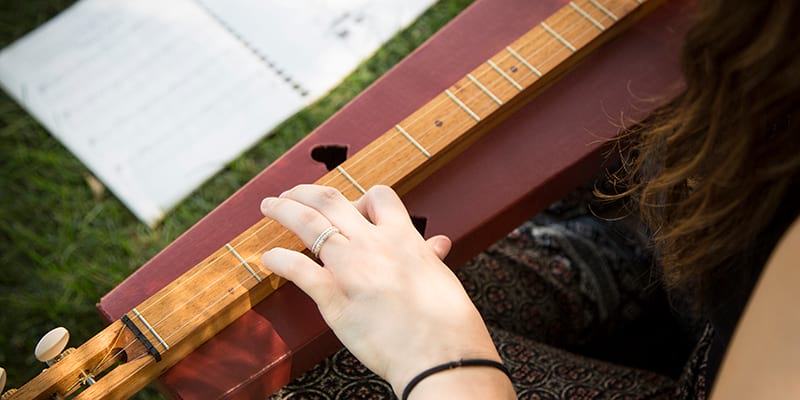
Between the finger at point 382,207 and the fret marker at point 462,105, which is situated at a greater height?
the finger at point 382,207

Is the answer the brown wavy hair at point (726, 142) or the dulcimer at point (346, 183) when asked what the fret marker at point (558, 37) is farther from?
the brown wavy hair at point (726, 142)

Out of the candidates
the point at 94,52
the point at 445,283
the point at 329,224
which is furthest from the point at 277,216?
the point at 94,52

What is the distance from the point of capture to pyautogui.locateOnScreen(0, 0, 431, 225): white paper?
1.41 metres

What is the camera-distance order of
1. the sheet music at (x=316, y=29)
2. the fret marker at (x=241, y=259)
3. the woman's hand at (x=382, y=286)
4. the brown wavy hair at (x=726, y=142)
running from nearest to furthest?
the brown wavy hair at (x=726, y=142) → the woman's hand at (x=382, y=286) → the fret marker at (x=241, y=259) → the sheet music at (x=316, y=29)

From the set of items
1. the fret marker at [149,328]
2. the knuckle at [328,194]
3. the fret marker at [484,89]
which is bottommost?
the fret marker at [484,89]

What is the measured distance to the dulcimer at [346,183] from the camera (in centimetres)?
81

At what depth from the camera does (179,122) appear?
1.44m

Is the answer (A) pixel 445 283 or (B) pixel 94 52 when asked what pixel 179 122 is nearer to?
(B) pixel 94 52

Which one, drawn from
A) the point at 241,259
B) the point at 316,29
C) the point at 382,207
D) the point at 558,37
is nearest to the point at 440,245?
the point at 382,207

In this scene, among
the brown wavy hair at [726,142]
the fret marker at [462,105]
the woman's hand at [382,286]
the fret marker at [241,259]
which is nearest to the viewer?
the brown wavy hair at [726,142]

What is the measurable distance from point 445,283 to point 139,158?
2.61 ft

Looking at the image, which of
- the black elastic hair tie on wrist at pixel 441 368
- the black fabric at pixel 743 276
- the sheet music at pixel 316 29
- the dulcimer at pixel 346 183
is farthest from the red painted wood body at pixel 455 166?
the sheet music at pixel 316 29

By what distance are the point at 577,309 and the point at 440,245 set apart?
0.89 feet

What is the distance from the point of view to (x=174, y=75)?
4.89 feet
